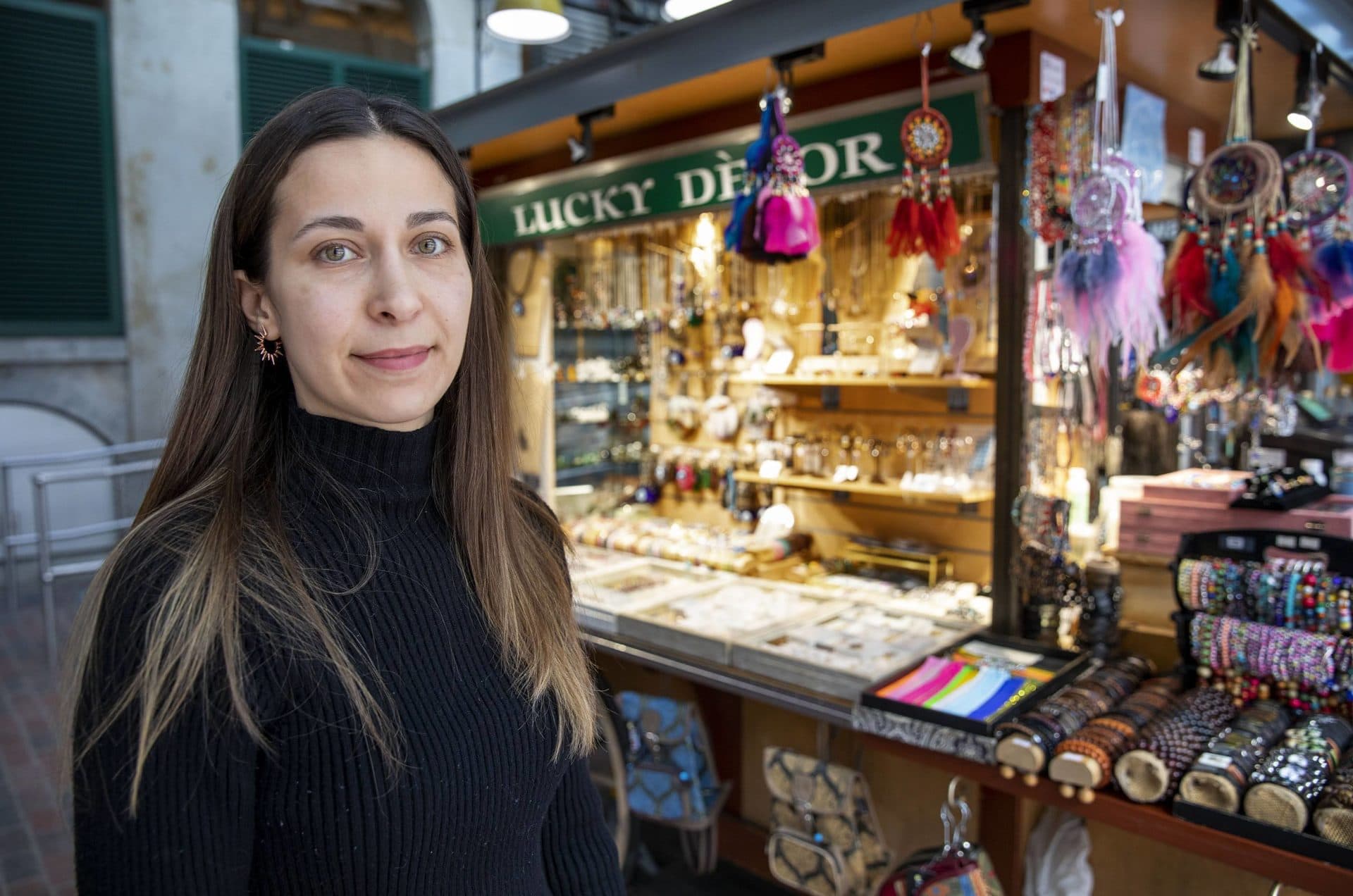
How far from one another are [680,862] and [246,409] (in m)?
2.95

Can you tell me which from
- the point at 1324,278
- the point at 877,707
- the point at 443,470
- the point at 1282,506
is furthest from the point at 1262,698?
the point at 443,470

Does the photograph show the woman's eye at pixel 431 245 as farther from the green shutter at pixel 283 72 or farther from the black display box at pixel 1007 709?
the green shutter at pixel 283 72

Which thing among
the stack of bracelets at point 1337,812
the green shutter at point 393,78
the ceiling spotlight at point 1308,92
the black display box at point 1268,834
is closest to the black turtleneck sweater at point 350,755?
the black display box at point 1268,834

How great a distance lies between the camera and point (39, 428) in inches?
267

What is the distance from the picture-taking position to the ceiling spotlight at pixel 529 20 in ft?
13.3

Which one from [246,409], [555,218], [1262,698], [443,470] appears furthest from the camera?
[555,218]

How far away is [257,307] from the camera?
1220 mm

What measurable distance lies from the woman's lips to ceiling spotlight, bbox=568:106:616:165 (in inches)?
106

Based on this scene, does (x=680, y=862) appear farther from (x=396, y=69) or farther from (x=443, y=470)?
(x=396, y=69)

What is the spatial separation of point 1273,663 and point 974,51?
1696 millimetres

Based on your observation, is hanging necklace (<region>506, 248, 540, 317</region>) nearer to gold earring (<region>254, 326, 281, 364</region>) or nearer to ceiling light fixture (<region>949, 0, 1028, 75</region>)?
ceiling light fixture (<region>949, 0, 1028, 75</region>)

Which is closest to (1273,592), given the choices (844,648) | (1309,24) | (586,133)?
(844,648)

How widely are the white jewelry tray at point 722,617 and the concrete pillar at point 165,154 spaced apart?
4.86m

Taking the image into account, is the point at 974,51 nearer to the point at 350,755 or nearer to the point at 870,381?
the point at 870,381
